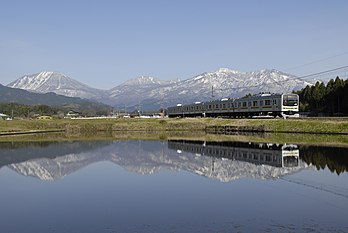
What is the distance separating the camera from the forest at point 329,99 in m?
65.5

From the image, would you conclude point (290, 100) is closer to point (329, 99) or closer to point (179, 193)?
point (329, 99)

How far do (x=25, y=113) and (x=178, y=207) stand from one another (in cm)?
12869

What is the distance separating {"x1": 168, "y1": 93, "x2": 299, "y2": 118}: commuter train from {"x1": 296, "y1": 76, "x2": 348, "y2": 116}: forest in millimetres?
11435

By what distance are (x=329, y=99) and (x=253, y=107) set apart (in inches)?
654

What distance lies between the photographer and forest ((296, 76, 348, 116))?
65.5m

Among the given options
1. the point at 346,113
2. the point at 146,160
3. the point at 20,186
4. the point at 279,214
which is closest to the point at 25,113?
the point at 346,113

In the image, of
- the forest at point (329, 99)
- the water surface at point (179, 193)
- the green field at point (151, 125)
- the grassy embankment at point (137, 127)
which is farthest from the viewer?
the forest at point (329, 99)

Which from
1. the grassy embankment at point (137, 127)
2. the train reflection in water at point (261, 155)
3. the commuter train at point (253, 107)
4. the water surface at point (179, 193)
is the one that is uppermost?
the commuter train at point (253, 107)

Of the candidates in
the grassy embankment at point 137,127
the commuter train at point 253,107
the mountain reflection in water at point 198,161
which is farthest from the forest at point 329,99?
the mountain reflection in water at point 198,161

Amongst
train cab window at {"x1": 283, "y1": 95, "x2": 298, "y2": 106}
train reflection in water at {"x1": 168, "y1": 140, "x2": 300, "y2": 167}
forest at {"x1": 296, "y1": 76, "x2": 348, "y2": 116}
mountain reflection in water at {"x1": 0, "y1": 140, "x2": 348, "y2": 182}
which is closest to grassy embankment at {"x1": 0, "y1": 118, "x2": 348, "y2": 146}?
train cab window at {"x1": 283, "y1": 95, "x2": 298, "y2": 106}

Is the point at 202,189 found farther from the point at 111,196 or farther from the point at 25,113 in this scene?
the point at 25,113

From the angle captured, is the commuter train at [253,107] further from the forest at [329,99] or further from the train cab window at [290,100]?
the forest at [329,99]

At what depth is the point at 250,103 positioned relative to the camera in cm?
6384

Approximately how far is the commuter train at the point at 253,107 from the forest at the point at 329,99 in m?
11.4
